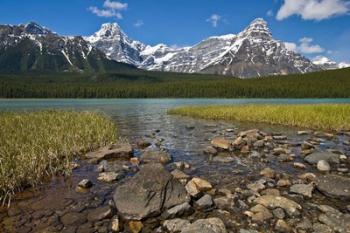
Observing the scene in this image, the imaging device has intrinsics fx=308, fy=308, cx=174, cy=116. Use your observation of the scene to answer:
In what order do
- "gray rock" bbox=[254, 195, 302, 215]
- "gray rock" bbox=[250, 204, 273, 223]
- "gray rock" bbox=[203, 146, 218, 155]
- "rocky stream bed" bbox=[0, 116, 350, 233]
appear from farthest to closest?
"gray rock" bbox=[203, 146, 218, 155]
"gray rock" bbox=[254, 195, 302, 215]
"gray rock" bbox=[250, 204, 273, 223]
"rocky stream bed" bbox=[0, 116, 350, 233]

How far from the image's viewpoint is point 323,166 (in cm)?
1423

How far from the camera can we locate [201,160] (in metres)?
16.7

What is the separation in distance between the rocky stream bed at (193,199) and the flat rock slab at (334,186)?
0.10ft

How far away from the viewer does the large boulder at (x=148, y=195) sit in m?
9.11

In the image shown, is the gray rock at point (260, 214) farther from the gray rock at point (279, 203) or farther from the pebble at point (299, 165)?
the pebble at point (299, 165)

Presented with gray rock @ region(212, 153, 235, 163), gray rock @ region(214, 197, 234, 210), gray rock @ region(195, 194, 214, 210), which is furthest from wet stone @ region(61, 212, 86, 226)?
gray rock @ region(212, 153, 235, 163)

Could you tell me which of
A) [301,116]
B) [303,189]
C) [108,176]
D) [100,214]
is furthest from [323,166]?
[301,116]

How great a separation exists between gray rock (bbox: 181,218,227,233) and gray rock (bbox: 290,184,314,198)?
160 inches

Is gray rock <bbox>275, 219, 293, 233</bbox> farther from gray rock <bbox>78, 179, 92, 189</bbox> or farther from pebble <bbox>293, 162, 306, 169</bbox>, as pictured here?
gray rock <bbox>78, 179, 92, 189</bbox>

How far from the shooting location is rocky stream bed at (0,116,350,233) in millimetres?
8570

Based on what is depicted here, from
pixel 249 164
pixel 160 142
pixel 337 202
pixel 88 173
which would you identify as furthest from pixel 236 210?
pixel 160 142

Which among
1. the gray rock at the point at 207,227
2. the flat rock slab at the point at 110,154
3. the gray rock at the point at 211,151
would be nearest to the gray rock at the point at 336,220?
the gray rock at the point at 207,227

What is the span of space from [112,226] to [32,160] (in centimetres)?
611

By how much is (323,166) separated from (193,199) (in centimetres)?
737
